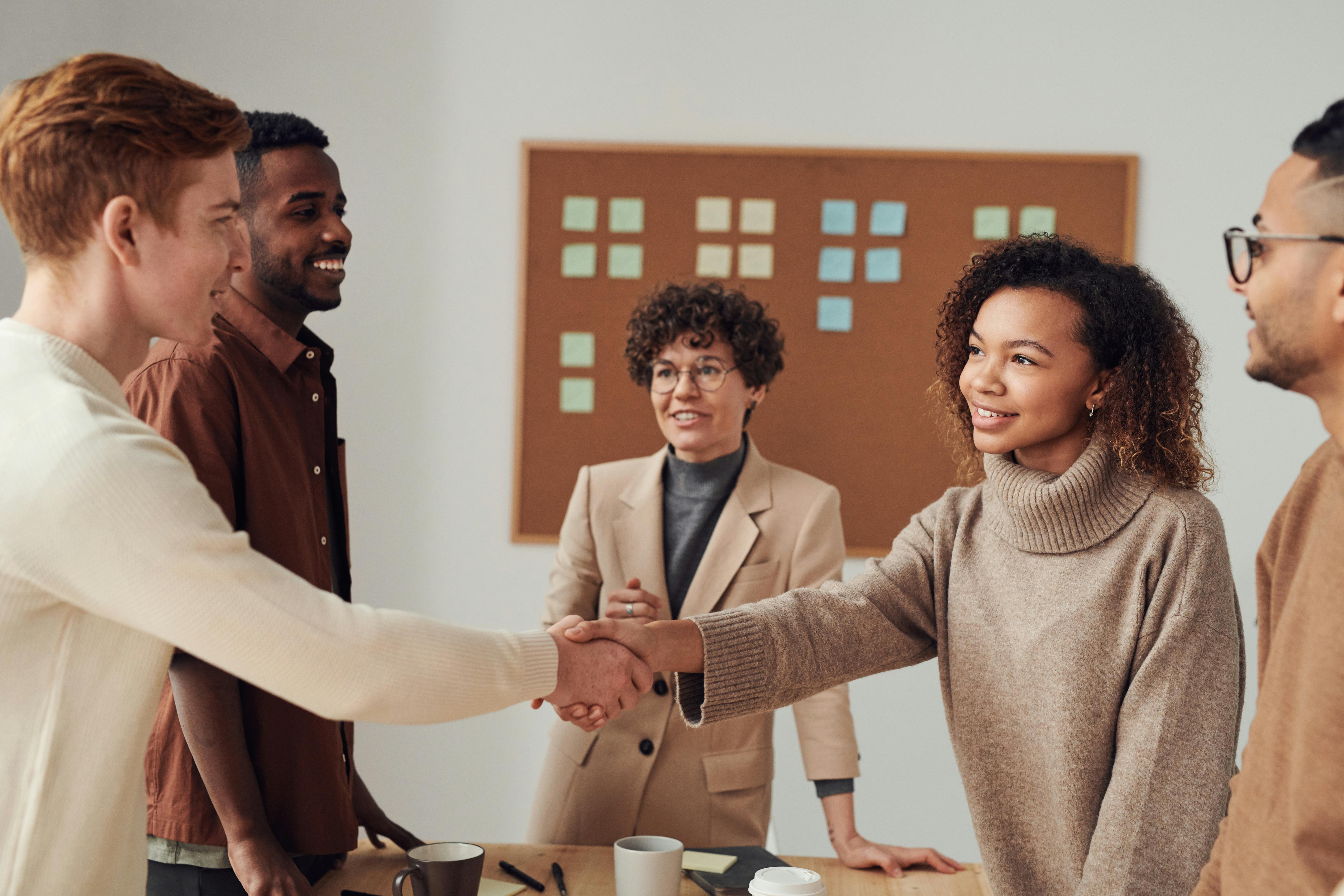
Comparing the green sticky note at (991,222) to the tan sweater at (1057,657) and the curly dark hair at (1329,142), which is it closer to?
the tan sweater at (1057,657)

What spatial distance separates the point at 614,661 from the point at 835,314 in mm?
1878

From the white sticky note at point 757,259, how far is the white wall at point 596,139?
32 cm

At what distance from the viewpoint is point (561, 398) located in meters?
3.26

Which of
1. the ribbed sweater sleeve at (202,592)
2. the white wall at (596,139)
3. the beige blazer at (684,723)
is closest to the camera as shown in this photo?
the ribbed sweater sleeve at (202,592)

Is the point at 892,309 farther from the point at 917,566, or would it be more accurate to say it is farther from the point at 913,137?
the point at 917,566

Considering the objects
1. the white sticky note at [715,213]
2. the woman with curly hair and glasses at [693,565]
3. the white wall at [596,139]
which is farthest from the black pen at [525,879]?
the white sticky note at [715,213]

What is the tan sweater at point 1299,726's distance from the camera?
3.14ft

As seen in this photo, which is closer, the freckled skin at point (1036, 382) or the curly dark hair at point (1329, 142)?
the curly dark hair at point (1329, 142)

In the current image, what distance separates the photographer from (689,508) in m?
2.29

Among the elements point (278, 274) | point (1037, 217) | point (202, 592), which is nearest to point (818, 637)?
point (202, 592)

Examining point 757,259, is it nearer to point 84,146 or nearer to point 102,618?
point 84,146

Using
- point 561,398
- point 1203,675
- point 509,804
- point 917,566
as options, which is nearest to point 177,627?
point 917,566

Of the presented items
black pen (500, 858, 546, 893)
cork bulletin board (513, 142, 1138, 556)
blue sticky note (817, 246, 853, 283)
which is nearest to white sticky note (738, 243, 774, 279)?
cork bulletin board (513, 142, 1138, 556)

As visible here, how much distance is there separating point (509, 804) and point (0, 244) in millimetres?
2180
